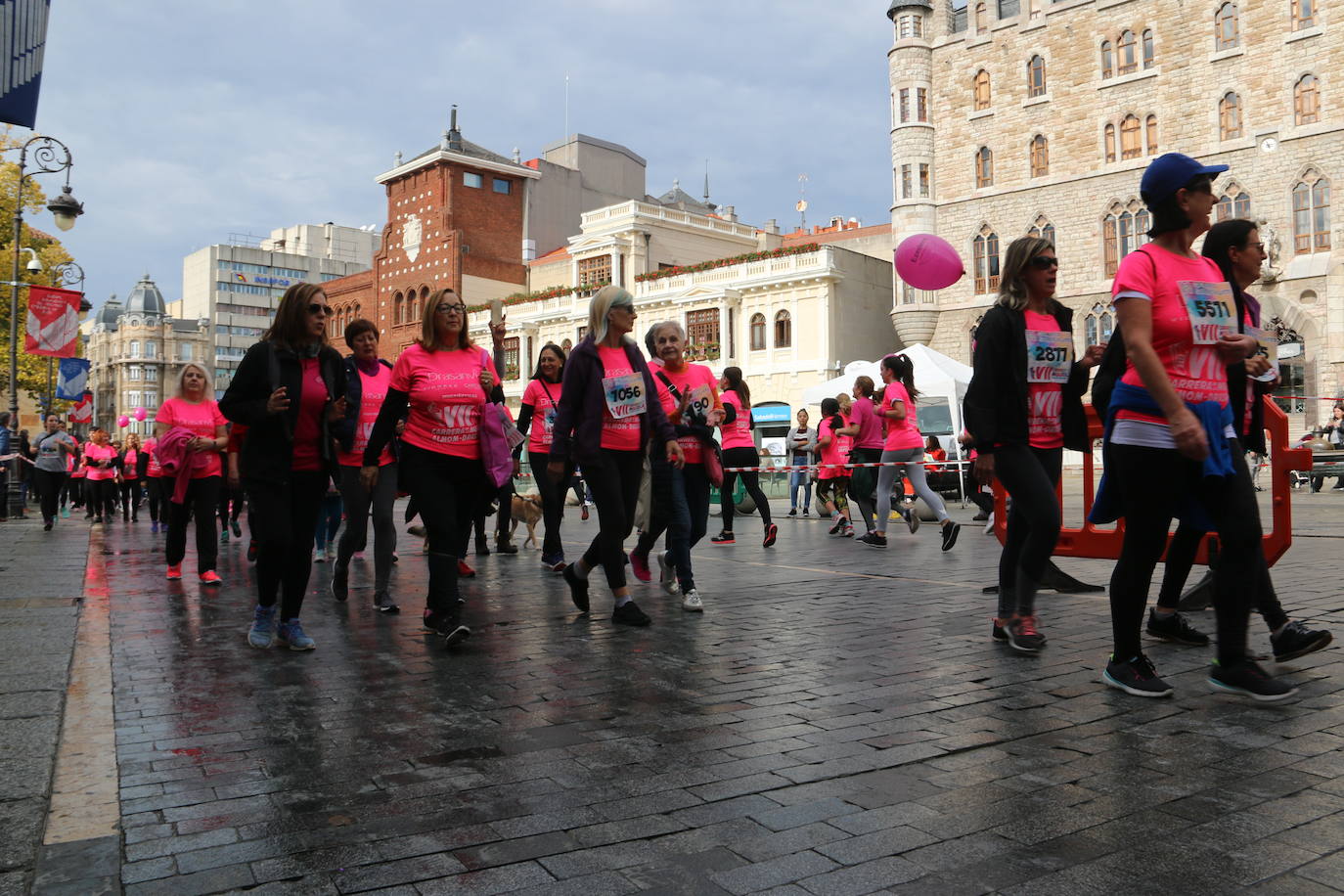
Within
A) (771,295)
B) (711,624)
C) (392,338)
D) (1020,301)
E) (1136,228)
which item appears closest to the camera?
(1020,301)

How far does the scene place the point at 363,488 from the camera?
665 centimetres

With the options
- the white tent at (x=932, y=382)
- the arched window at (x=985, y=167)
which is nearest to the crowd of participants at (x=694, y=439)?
the white tent at (x=932, y=382)

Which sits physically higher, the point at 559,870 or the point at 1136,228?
the point at 1136,228

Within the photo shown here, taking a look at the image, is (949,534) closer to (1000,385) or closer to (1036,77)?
(1000,385)

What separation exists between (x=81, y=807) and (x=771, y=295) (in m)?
41.2

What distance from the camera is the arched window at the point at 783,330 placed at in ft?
140

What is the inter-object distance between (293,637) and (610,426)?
2.01 m

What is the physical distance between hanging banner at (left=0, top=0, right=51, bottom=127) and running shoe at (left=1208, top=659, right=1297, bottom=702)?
6210mm

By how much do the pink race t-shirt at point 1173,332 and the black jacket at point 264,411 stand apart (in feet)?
12.5

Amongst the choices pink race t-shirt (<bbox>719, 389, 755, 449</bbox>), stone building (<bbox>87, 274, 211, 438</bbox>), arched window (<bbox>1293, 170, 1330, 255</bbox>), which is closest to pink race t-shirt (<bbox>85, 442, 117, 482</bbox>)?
pink race t-shirt (<bbox>719, 389, 755, 449</bbox>)

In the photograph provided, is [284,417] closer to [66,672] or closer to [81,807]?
[66,672]

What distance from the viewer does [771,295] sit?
43156 millimetres

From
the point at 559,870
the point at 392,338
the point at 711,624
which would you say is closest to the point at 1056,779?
the point at 559,870

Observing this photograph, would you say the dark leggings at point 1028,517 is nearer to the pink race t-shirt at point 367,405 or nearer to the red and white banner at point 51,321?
the pink race t-shirt at point 367,405
